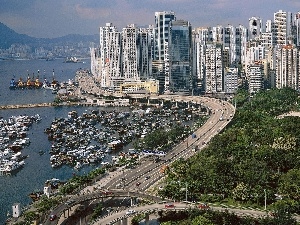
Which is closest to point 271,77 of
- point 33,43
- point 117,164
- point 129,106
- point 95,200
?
point 129,106

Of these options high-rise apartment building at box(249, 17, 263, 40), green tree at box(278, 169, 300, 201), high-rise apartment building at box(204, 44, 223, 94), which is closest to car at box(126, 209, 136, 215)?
green tree at box(278, 169, 300, 201)

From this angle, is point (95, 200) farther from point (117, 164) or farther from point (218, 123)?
point (218, 123)

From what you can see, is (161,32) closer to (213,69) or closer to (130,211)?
(213,69)

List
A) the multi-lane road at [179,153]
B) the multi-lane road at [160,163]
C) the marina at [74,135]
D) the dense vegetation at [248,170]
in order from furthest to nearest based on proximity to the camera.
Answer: the marina at [74,135] < the multi-lane road at [179,153] < the multi-lane road at [160,163] < the dense vegetation at [248,170]

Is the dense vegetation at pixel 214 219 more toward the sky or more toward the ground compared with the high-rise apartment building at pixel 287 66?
more toward the ground

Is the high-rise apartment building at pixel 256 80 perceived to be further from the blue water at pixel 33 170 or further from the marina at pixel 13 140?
the marina at pixel 13 140

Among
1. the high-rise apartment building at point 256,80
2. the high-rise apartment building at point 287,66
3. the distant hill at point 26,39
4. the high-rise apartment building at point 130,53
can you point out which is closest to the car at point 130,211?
the high-rise apartment building at point 287,66

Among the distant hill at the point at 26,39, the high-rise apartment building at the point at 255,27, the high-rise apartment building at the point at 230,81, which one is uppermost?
the distant hill at the point at 26,39
